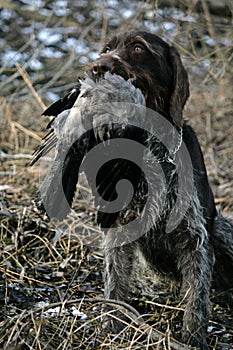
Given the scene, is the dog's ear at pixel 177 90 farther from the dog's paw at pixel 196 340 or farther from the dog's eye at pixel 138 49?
the dog's paw at pixel 196 340

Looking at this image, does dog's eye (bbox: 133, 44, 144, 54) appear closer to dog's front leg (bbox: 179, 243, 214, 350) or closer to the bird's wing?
the bird's wing

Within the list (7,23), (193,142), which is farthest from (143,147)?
(7,23)

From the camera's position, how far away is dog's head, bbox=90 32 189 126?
384cm

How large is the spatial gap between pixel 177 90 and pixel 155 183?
60 centimetres

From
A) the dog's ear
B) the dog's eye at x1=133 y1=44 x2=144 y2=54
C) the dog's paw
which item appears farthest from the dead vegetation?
the dog's eye at x1=133 y1=44 x2=144 y2=54

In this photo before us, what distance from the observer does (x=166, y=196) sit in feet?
13.7

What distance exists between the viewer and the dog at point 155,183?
3719 mm

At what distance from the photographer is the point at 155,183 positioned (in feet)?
13.6

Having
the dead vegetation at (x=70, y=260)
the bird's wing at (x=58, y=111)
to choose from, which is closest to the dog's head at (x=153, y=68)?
the bird's wing at (x=58, y=111)

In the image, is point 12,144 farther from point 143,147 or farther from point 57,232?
point 143,147

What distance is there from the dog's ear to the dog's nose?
1.86 feet

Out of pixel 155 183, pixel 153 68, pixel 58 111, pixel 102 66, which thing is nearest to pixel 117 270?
pixel 155 183

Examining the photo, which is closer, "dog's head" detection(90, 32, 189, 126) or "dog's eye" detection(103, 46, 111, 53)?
"dog's head" detection(90, 32, 189, 126)

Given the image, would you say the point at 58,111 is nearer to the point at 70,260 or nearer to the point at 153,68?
the point at 153,68
